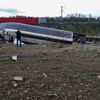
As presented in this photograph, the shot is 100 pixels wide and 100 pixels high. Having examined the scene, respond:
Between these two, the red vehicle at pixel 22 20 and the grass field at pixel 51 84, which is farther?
the red vehicle at pixel 22 20

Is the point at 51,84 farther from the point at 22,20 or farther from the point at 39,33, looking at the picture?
the point at 22,20

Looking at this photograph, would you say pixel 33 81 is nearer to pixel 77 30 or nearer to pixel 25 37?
pixel 25 37

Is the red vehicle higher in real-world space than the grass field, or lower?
lower

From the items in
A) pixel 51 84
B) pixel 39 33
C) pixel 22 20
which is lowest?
pixel 39 33

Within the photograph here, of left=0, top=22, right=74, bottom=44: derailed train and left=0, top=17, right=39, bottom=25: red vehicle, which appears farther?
left=0, top=17, right=39, bottom=25: red vehicle

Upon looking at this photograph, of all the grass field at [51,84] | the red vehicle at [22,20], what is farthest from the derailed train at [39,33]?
the grass field at [51,84]

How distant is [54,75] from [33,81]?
1.18 m

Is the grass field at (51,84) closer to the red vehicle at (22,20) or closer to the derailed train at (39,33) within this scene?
the derailed train at (39,33)

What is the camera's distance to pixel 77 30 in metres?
104

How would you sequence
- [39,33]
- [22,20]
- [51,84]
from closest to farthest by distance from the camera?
[51,84]
[39,33]
[22,20]

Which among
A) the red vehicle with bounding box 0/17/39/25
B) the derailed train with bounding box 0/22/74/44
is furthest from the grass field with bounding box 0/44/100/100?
the red vehicle with bounding box 0/17/39/25

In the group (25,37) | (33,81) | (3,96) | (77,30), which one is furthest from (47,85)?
(77,30)

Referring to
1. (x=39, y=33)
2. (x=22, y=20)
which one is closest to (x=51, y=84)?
(x=39, y=33)

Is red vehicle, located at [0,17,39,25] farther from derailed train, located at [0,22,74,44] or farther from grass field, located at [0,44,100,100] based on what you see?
grass field, located at [0,44,100,100]
